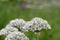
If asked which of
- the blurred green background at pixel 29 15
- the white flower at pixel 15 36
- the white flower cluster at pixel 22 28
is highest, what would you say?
the blurred green background at pixel 29 15

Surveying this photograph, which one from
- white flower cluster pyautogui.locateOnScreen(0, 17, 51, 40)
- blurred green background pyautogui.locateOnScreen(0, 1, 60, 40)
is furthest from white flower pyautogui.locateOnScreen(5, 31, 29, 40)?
blurred green background pyautogui.locateOnScreen(0, 1, 60, 40)

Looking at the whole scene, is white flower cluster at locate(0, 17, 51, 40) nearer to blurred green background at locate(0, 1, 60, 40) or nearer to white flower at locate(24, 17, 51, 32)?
white flower at locate(24, 17, 51, 32)

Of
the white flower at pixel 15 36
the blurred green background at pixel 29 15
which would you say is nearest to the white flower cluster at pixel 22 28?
the white flower at pixel 15 36

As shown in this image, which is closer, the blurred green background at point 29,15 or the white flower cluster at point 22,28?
the white flower cluster at point 22,28

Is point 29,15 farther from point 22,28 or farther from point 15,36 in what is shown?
point 15,36

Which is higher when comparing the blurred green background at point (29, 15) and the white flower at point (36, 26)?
the blurred green background at point (29, 15)

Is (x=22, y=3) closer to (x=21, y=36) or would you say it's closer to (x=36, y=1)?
(x=36, y=1)

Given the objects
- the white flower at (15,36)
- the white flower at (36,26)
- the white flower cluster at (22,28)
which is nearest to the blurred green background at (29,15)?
the white flower cluster at (22,28)

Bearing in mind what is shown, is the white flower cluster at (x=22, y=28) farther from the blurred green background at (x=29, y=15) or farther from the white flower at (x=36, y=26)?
the blurred green background at (x=29, y=15)

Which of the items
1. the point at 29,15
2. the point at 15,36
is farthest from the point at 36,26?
the point at 29,15
